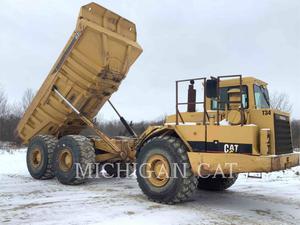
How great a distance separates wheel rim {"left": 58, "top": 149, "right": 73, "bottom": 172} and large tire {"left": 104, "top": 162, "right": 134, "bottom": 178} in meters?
1.70

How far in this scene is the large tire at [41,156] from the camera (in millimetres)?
11578

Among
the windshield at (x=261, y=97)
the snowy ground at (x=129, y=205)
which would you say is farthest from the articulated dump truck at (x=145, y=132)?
the snowy ground at (x=129, y=205)

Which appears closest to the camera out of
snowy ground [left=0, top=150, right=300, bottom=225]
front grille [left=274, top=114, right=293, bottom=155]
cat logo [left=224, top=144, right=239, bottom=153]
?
snowy ground [left=0, top=150, right=300, bottom=225]

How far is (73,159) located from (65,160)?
22.1 inches

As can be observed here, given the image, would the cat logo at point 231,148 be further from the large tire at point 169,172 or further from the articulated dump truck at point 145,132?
the large tire at point 169,172

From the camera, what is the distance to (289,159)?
7816mm

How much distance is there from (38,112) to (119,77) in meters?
2.65

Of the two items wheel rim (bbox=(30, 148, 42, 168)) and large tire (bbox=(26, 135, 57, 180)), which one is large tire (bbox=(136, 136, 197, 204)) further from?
wheel rim (bbox=(30, 148, 42, 168))

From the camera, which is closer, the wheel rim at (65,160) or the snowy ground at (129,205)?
the snowy ground at (129,205)

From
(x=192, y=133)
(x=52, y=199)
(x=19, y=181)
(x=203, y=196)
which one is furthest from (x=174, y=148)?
(x=19, y=181)

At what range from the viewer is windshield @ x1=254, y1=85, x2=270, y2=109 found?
806cm

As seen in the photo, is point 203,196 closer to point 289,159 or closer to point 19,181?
point 289,159

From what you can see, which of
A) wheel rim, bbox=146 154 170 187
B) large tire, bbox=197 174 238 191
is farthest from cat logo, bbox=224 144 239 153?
large tire, bbox=197 174 238 191

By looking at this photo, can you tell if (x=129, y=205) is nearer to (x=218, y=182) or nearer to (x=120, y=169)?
(x=218, y=182)
